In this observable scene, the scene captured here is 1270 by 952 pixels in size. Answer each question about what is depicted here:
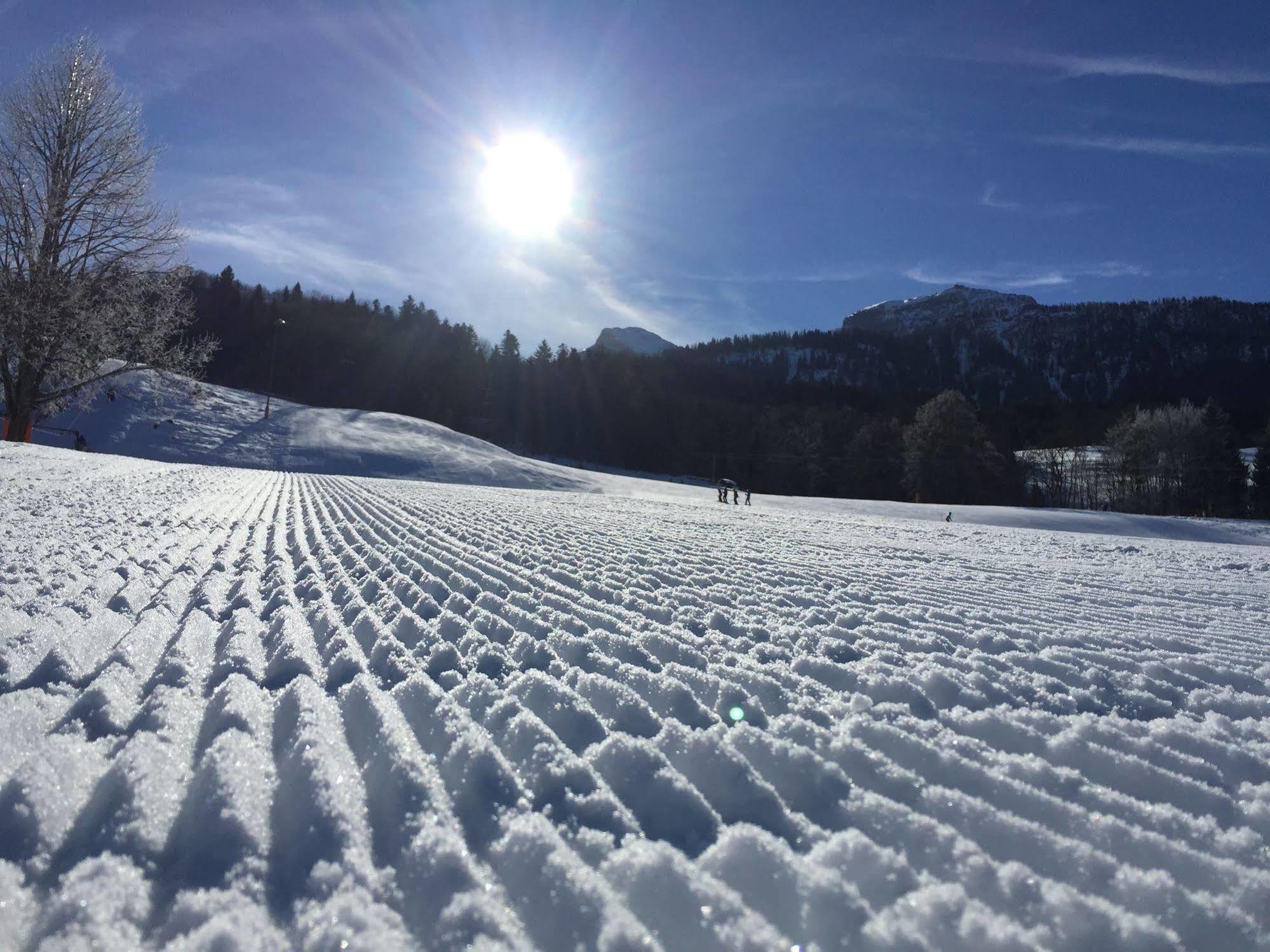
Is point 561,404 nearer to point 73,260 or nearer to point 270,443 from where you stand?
point 270,443

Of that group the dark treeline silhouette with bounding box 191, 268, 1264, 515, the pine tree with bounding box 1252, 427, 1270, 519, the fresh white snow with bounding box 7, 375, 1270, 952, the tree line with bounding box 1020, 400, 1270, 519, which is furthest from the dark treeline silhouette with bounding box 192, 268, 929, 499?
the fresh white snow with bounding box 7, 375, 1270, 952

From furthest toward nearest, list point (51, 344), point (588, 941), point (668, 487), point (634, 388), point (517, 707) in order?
point (634, 388), point (668, 487), point (51, 344), point (517, 707), point (588, 941)

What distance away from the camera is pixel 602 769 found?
1.77 metres

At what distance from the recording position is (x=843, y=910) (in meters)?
1.27

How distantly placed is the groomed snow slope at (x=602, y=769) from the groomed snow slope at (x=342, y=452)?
64.5 ft

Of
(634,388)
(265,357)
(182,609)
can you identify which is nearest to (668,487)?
(182,609)

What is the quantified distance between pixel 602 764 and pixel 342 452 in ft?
Answer: 99.0

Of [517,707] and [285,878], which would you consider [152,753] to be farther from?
[517,707]

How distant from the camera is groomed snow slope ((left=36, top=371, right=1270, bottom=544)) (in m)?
22.7

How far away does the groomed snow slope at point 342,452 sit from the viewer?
22.7 metres

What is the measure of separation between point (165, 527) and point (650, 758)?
5.34 meters

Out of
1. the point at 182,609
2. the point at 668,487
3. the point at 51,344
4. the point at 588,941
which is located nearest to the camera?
the point at 588,941

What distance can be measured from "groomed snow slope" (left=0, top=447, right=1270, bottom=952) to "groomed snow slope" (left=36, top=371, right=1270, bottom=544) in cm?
1965

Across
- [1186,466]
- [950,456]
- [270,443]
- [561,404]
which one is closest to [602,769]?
[270,443]
